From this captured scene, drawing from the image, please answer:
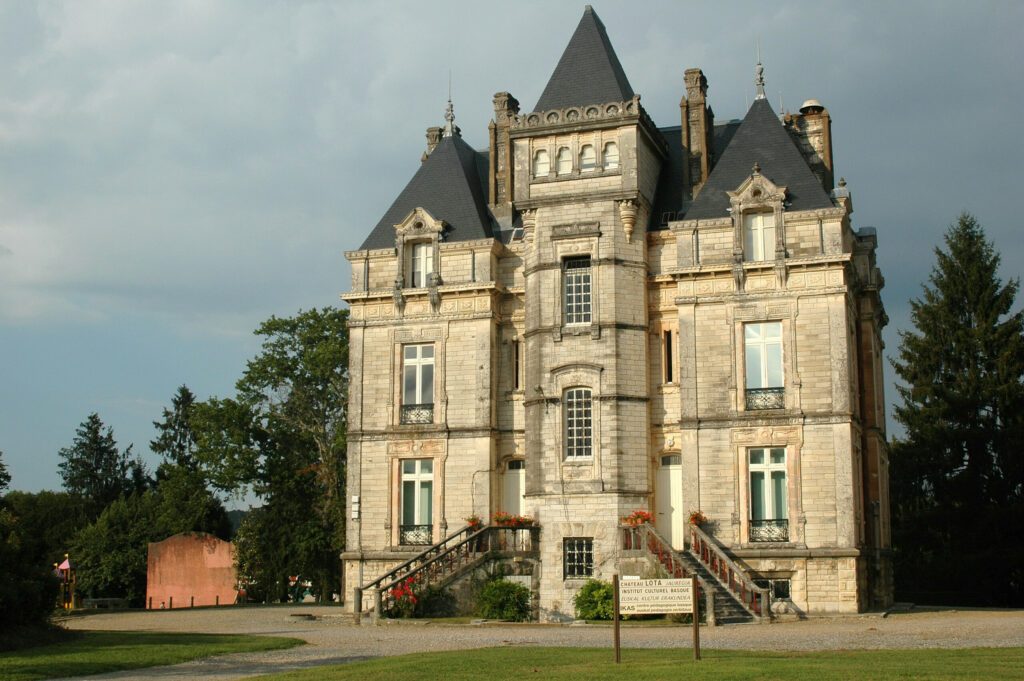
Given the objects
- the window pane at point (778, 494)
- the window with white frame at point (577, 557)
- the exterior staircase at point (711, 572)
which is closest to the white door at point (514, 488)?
the window with white frame at point (577, 557)

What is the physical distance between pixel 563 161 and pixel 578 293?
3.91 metres

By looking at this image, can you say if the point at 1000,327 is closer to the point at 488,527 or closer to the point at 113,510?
the point at 488,527

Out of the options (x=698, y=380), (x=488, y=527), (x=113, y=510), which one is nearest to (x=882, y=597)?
(x=698, y=380)

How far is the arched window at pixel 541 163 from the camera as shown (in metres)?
33.8

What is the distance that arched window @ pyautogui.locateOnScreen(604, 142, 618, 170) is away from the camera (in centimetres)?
3334

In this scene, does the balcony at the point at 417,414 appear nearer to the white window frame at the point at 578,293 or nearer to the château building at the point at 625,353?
the château building at the point at 625,353

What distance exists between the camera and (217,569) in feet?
157

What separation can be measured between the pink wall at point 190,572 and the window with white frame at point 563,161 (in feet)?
76.4

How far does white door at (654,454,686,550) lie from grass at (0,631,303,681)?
12.9 meters

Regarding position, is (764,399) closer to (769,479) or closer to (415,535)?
(769,479)

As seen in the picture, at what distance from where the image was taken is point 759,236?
1266 inches

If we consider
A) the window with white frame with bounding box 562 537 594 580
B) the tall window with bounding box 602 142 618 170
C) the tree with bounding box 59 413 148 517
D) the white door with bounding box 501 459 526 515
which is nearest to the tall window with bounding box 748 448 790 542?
the window with white frame with bounding box 562 537 594 580

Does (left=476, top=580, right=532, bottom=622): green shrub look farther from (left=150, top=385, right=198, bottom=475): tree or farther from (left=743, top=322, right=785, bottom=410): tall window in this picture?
(left=150, top=385, right=198, bottom=475): tree

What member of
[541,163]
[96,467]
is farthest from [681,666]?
[96,467]
